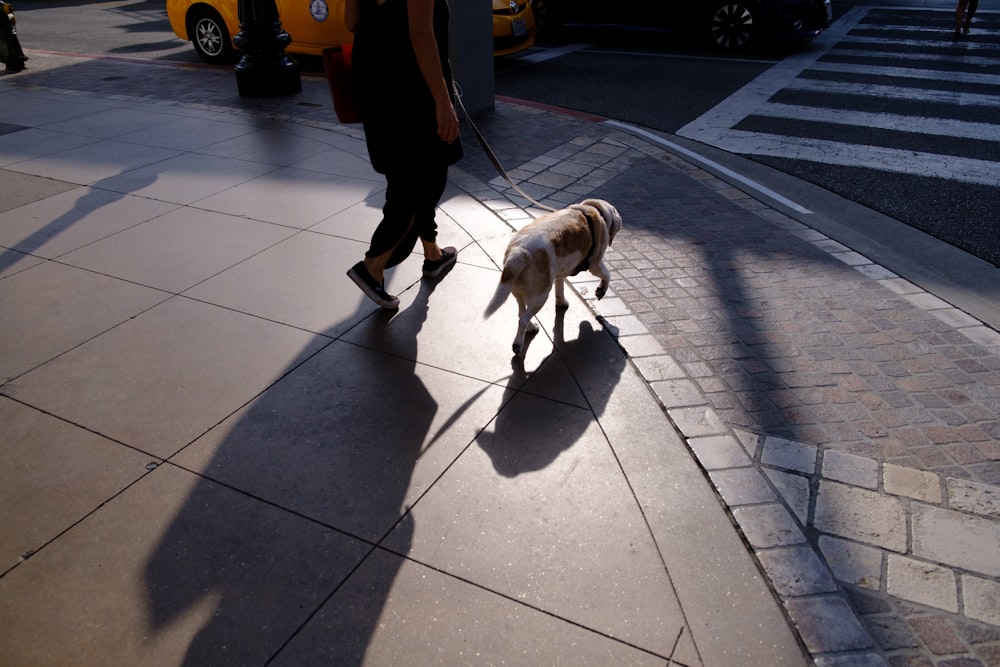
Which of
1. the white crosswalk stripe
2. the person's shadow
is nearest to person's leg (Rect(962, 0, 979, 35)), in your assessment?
the white crosswalk stripe

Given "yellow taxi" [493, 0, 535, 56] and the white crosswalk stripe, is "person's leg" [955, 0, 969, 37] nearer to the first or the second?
the white crosswalk stripe

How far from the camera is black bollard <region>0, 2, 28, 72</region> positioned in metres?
10.8

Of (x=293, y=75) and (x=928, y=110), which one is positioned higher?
(x=293, y=75)

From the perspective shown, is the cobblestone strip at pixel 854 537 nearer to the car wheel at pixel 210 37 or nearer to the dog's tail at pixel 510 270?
the dog's tail at pixel 510 270

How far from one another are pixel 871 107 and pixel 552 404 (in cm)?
783

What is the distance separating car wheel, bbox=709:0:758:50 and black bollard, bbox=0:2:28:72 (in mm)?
11307

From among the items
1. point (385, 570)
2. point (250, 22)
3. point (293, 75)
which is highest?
point (250, 22)

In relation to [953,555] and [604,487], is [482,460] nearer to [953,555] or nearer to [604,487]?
[604,487]

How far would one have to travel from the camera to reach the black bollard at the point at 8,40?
35.3 ft

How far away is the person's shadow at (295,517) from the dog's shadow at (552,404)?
0.37 metres

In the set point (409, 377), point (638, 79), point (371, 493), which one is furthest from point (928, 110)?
point (371, 493)

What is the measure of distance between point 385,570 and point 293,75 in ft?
27.7

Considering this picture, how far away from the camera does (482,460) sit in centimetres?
318

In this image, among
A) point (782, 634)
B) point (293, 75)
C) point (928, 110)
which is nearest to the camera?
point (782, 634)
